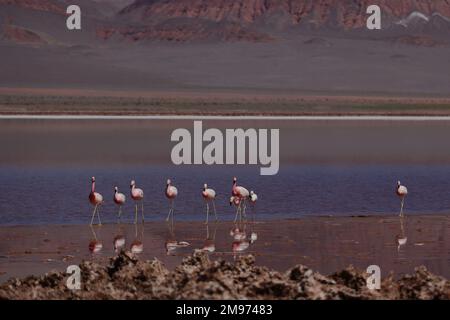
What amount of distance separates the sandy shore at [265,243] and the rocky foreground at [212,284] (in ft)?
9.09

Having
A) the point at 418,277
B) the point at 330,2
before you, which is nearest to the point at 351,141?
the point at 418,277

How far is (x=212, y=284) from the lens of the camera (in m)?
8.52

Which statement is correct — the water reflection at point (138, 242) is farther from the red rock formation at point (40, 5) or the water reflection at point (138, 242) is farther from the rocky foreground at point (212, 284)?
the red rock formation at point (40, 5)

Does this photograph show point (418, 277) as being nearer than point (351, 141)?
Yes

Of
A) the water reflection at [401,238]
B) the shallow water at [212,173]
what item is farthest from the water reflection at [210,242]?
the water reflection at [401,238]

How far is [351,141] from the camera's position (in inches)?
1610

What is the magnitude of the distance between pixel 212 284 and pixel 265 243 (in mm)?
7066

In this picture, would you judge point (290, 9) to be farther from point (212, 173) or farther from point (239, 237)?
point (239, 237)

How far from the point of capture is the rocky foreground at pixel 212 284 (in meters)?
8.81

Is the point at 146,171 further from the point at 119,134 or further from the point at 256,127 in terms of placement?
the point at 256,127

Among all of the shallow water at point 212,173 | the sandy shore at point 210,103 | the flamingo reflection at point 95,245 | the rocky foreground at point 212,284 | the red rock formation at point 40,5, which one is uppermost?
the red rock formation at point 40,5

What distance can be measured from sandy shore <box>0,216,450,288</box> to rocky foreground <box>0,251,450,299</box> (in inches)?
109
